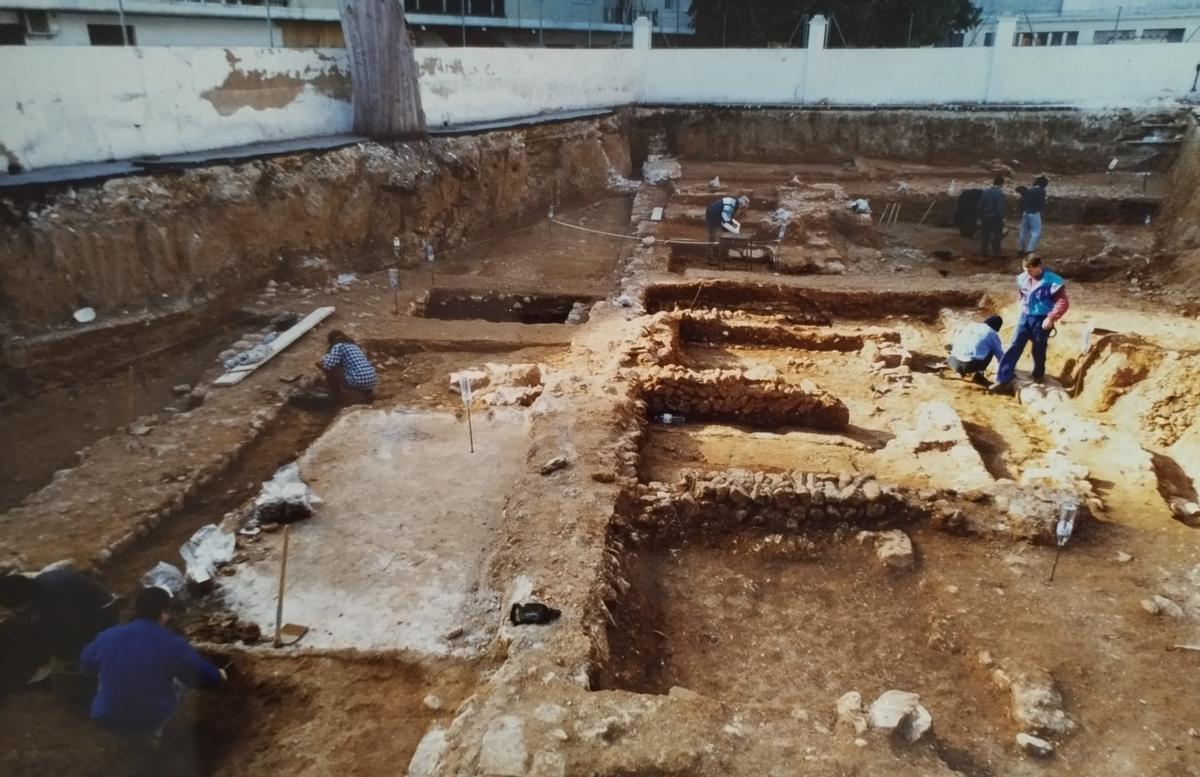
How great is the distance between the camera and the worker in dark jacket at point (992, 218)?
12.0 meters

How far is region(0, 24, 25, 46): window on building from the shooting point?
44.0 ft

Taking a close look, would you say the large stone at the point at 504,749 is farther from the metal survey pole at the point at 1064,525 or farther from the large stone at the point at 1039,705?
the metal survey pole at the point at 1064,525

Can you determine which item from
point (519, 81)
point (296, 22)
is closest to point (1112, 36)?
point (519, 81)

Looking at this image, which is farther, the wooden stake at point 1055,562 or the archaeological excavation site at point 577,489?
the wooden stake at point 1055,562

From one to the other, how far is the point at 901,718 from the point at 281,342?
22.9ft

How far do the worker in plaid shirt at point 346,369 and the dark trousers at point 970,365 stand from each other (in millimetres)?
6060

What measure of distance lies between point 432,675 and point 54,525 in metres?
2.93

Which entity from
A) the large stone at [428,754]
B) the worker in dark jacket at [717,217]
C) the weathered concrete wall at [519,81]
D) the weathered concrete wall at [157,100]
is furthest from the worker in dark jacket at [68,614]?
the weathered concrete wall at [519,81]

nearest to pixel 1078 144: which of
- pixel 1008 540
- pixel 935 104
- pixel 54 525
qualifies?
pixel 935 104

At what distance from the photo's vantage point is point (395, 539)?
5215 millimetres

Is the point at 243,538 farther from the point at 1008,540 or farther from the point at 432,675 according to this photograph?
the point at 1008,540

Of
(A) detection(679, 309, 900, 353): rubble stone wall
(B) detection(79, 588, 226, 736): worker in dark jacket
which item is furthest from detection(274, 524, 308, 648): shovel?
(A) detection(679, 309, 900, 353): rubble stone wall

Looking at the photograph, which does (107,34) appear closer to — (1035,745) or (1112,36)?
(1035,745)

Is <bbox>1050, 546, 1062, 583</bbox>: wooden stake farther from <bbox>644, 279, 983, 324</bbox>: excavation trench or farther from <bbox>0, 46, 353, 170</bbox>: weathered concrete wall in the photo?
<bbox>0, 46, 353, 170</bbox>: weathered concrete wall
